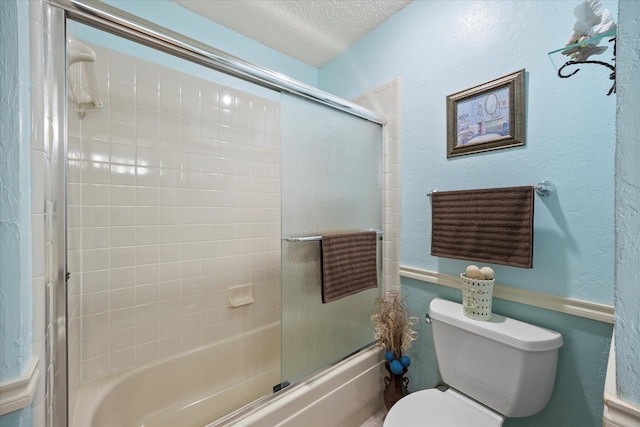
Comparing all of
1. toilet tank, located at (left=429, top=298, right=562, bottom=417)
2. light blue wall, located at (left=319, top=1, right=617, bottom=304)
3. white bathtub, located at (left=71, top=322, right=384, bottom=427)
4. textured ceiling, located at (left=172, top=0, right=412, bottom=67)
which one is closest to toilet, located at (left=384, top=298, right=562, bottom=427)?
toilet tank, located at (left=429, top=298, right=562, bottom=417)

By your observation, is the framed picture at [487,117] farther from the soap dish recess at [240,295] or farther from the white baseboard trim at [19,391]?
the white baseboard trim at [19,391]

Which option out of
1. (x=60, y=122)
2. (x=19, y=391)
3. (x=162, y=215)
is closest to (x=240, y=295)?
(x=162, y=215)

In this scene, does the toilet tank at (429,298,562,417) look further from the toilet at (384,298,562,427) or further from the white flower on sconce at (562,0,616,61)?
the white flower on sconce at (562,0,616,61)

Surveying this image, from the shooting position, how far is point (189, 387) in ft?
4.72

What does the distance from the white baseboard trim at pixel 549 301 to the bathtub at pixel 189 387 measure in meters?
1.20

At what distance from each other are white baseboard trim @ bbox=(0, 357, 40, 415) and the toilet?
100cm

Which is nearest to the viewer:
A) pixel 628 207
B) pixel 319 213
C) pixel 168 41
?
pixel 628 207

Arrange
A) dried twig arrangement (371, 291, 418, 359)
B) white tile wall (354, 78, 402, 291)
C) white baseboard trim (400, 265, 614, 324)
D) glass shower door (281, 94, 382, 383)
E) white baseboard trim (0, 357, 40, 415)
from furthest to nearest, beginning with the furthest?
1. white tile wall (354, 78, 402, 291)
2. dried twig arrangement (371, 291, 418, 359)
3. glass shower door (281, 94, 382, 383)
4. white baseboard trim (400, 265, 614, 324)
5. white baseboard trim (0, 357, 40, 415)

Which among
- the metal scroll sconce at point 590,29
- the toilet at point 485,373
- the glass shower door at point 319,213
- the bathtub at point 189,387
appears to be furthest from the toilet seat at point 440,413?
the metal scroll sconce at point 590,29

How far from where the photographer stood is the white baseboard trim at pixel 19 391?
0.51 meters

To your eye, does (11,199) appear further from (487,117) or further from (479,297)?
(487,117)

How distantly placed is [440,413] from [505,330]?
Answer: 40cm

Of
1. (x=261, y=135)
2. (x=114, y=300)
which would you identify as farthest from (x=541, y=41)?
(x=114, y=300)

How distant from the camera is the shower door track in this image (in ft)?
2.25
